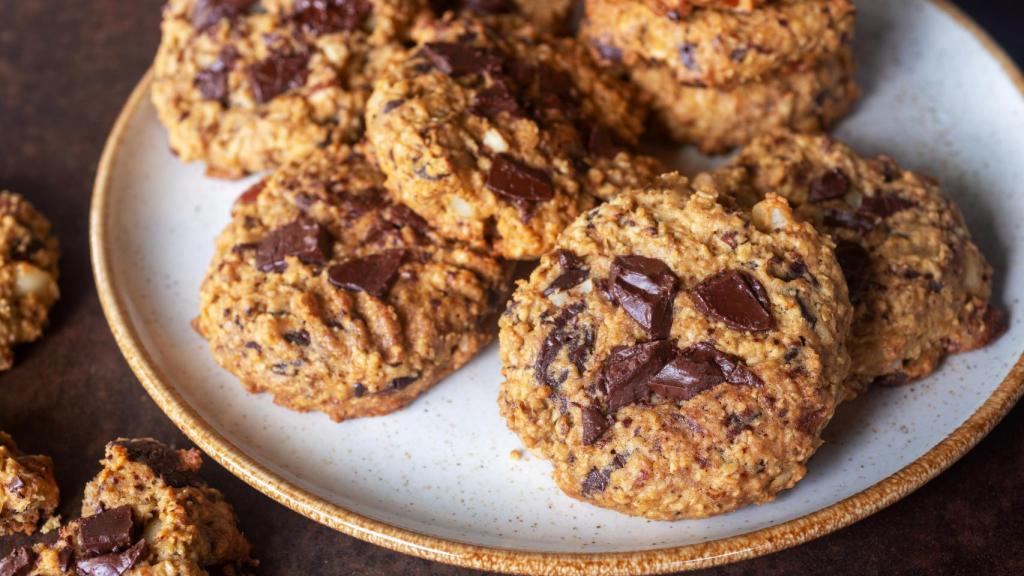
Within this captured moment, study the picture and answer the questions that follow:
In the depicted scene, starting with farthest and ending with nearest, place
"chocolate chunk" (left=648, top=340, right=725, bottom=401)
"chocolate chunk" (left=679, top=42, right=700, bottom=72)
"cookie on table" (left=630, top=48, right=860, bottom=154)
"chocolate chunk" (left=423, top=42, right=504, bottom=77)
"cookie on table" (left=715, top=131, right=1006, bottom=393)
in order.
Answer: "cookie on table" (left=630, top=48, right=860, bottom=154) < "chocolate chunk" (left=679, top=42, right=700, bottom=72) < "chocolate chunk" (left=423, top=42, right=504, bottom=77) < "cookie on table" (left=715, top=131, right=1006, bottom=393) < "chocolate chunk" (left=648, top=340, right=725, bottom=401)

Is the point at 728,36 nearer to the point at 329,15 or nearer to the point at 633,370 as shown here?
the point at 633,370

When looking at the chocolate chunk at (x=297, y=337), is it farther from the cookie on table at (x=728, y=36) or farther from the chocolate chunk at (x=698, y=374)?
the cookie on table at (x=728, y=36)

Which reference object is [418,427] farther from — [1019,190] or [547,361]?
[1019,190]

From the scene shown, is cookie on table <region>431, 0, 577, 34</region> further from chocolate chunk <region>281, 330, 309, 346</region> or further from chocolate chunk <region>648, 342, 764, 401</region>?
chocolate chunk <region>648, 342, 764, 401</region>

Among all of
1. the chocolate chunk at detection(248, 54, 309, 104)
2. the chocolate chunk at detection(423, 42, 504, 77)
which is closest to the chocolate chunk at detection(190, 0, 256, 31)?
the chocolate chunk at detection(248, 54, 309, 104)

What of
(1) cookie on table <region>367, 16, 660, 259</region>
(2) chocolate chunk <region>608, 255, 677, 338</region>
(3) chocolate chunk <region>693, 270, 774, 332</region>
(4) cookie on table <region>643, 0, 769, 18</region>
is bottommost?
(1) cookie on table <region>367, 16, 660, 259</region>

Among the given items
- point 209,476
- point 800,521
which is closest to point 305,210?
point 209,476
